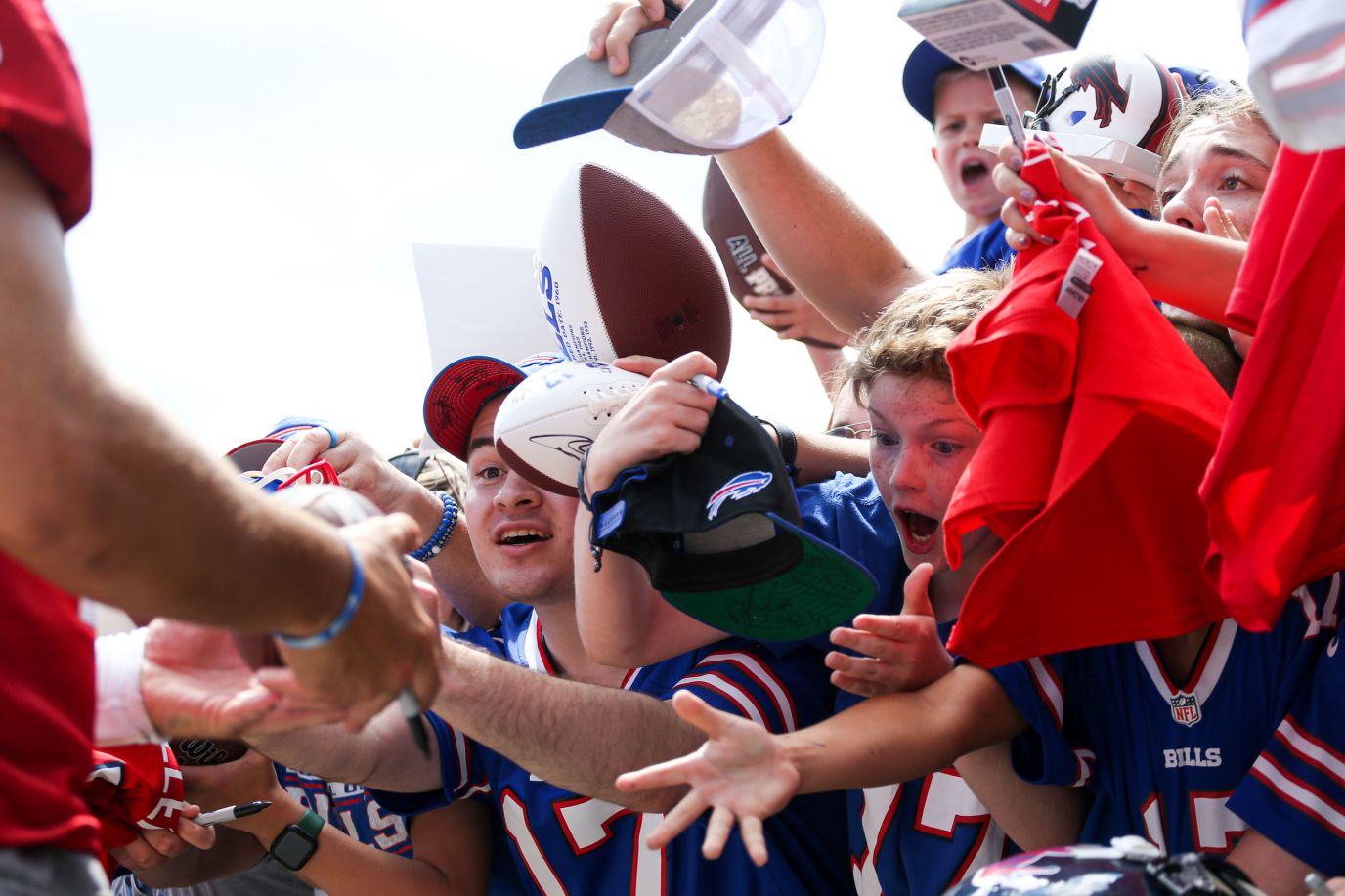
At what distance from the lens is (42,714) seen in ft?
4.95

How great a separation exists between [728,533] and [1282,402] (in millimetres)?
982

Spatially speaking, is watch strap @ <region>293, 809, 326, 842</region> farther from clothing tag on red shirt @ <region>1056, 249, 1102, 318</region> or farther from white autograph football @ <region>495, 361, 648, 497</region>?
clothing tag on red shirt @ <region>1056, 249, 1102, 318</region>

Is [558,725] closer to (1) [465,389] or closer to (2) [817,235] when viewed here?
(1) [465,389]

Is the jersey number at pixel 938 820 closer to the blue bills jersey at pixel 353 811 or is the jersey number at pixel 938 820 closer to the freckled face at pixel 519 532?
the freckled face at pixel 519 532

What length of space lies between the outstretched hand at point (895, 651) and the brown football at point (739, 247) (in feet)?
6.21

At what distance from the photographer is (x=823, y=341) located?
14.2 feet

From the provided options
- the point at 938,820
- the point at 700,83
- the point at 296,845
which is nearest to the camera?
the point at 700,83

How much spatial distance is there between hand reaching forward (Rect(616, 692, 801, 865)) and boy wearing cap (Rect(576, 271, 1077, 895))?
35 centimetres

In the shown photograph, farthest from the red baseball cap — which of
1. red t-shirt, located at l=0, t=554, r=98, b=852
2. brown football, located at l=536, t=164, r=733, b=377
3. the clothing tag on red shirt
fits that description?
red t-shirt, located at l=0, t=554, r=98, b=852

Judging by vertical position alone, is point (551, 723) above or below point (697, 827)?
above

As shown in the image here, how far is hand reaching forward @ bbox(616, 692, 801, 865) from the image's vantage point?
210cm

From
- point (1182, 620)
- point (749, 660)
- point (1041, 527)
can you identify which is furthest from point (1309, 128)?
point (749, 660)

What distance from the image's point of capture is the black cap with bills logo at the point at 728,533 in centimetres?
Result: 242

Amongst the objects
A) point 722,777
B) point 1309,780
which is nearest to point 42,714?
point 722,777
